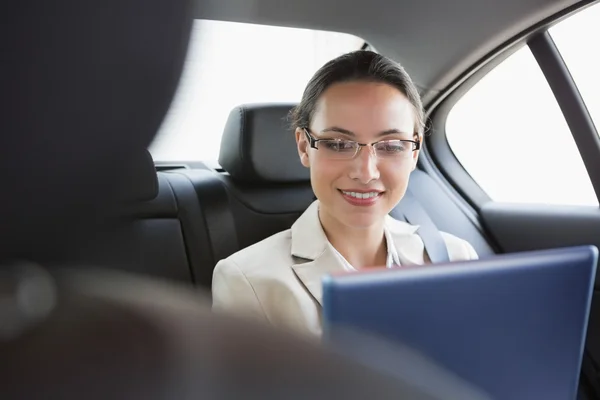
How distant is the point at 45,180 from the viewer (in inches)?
10.1

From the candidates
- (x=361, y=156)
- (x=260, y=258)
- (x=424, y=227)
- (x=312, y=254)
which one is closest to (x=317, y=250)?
(x=312, y=254)

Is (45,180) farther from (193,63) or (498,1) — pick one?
(498,1)

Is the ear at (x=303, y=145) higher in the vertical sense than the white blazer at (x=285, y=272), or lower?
higher

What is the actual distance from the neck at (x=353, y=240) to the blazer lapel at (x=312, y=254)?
28 millimetres

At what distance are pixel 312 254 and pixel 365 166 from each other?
227mm

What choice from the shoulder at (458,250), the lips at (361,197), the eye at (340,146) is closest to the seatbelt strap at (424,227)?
the shoulder at (458,250)

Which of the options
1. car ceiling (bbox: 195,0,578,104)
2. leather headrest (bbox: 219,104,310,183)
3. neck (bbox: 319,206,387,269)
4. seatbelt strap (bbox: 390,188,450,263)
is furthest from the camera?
leather headrest (bbox: 219,104,310,183)

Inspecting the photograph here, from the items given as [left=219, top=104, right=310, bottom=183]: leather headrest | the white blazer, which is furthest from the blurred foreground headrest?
[left=219, top=104, right=310, bottom=183]: leather headrest

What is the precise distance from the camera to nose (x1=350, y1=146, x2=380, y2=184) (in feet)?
4.32

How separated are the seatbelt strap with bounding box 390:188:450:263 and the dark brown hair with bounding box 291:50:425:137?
1.00 ft

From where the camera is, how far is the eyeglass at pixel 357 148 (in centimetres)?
133

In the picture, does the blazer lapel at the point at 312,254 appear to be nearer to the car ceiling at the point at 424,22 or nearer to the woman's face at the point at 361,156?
the woman's face at the point at 361,156

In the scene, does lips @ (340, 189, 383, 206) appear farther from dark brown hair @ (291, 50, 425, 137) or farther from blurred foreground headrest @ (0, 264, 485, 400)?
blurred foreground headrest @ (0, 264, 485, 400)

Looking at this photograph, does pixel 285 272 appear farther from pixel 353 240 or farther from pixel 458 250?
pixel 458 250
